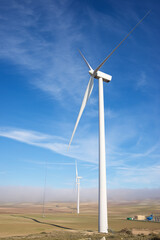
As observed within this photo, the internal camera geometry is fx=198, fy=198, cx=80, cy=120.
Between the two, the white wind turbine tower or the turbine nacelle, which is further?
the turbine nacelle

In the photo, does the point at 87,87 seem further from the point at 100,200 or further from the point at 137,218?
the point at 137,218

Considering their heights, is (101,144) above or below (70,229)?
above

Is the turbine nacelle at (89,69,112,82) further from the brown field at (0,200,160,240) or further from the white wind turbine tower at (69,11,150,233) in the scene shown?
the brown field at (0,200,160,240)

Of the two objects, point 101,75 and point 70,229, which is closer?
point 70,229

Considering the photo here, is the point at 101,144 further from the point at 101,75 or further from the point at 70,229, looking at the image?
the point at 70,229

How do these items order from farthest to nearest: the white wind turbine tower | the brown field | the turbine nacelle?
1. the turbine nacelle
2. the white wind turbine tower
3. the brown field

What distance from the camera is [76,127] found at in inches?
1194

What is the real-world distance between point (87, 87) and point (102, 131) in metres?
9.91

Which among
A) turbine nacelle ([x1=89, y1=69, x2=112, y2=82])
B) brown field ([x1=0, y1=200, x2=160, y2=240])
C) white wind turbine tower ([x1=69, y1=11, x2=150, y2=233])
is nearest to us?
brown field ([x1=0, y1=200, x2=160, y2=240])

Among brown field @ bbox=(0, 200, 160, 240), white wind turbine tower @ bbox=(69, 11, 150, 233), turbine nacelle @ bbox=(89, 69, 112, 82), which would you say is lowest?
brown field @ bbox=(0, 200, 160, 240)

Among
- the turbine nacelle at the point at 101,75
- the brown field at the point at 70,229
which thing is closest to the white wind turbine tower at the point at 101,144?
the turbine nacelle at the point at 101,75

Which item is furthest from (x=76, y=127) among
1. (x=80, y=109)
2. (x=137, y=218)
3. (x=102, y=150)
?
(x=137, y=218)

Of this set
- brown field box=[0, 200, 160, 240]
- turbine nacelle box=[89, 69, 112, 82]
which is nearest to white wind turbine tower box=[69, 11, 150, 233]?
turbine nacelle box=[89, 69, 112, 82]

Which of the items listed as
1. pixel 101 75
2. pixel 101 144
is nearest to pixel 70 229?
pixel 101 144
